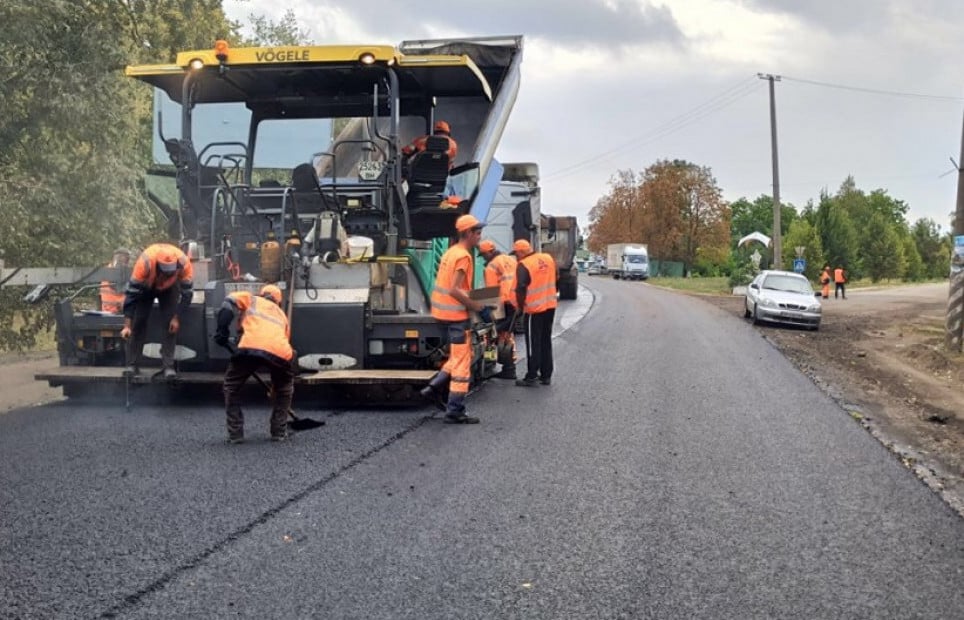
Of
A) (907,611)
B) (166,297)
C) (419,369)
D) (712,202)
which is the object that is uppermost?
(712,202)

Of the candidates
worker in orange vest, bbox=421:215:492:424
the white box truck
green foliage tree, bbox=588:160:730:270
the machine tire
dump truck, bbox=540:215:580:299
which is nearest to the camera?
worker in orange vest, bbox=421:215:492:424

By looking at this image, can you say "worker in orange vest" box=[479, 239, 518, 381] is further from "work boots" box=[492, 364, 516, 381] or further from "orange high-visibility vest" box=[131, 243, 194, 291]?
"orange high-visibility vest" box=[131, 243, 194, 291]

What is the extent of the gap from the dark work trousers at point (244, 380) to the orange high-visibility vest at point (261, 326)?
0.09 m

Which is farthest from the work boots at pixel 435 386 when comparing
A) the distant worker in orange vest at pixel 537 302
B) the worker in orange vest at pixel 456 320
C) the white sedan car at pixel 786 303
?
the white sedan car at pixel 786 303

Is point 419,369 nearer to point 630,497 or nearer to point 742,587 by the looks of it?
point 630,497

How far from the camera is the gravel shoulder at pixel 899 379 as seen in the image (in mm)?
7344

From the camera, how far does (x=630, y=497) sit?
540cm

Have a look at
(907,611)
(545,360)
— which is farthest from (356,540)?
(545,360)

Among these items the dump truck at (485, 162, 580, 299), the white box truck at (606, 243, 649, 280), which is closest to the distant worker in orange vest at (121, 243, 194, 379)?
the dump truck at (485, 162, 580, 299)

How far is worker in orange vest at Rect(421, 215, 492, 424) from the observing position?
24.5 ft

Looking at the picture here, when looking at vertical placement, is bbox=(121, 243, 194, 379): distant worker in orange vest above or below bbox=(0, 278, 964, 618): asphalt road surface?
above

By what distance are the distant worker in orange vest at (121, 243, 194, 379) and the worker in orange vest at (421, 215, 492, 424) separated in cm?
214

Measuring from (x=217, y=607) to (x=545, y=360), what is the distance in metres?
6.64

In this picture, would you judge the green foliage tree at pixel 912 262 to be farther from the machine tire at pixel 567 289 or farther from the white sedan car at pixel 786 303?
the white sedan car at pixel 786 303
